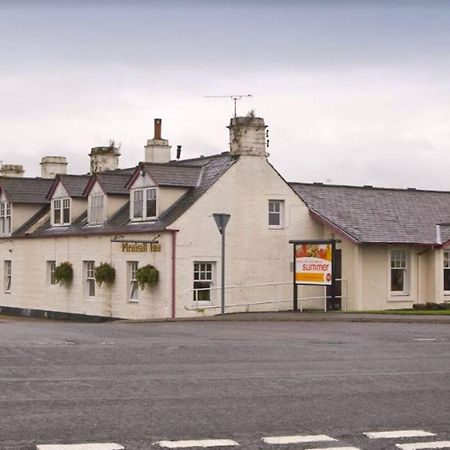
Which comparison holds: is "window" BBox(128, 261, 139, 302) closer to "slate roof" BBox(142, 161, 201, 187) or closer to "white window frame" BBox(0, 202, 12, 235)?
"slate roof" BBox(142, 161, 201, 187)

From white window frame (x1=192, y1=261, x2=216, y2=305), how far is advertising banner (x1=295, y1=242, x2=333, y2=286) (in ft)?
13.2

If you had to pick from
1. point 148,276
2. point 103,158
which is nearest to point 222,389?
point 148,276

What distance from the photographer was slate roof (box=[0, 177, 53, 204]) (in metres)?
47.5

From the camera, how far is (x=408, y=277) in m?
38.4

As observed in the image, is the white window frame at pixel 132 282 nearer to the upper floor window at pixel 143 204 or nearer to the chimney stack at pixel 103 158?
the upper floor window at pixel 143 204

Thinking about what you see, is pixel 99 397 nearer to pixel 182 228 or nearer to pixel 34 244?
pixel 182 228

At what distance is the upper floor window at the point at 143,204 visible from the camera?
124 feet

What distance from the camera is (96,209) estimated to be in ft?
136

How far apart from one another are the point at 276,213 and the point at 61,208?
11.1 m

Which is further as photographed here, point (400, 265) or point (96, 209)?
point (96, 209)

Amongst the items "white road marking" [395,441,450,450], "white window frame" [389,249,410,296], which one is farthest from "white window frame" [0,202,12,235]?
"white road marking" [395,441,450,450]

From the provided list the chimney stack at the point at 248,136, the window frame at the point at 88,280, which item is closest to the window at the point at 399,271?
the chimney stack at the point at 248,136

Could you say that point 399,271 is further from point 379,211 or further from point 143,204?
point 143,204

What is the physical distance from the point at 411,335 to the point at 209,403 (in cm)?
1134
